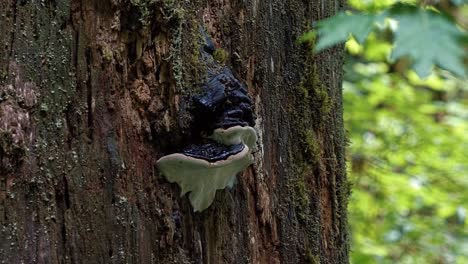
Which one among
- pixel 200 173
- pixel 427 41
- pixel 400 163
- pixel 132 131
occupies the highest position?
pixel 427 41

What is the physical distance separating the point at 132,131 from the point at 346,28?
576 millimetres

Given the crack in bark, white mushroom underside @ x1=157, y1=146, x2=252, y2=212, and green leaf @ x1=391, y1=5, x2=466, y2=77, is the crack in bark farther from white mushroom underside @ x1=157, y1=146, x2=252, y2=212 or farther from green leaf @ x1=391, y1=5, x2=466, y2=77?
green leaf @ x1=391, y1=5, x2=466, y2=77

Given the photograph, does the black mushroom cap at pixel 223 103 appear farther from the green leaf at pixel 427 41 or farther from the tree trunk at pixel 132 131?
the green leaf at pixel 427 41

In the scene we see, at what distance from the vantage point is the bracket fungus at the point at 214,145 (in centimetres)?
127

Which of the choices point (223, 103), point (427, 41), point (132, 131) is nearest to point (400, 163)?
point (223, 103)

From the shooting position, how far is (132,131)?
4.17 ft

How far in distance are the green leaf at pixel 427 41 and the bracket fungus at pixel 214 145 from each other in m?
0.51

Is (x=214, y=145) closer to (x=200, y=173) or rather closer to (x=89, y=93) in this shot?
(x=200, y=173)

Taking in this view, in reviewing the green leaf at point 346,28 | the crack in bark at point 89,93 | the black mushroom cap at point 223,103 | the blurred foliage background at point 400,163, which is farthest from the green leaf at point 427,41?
the blurred foliage background at point 400,163

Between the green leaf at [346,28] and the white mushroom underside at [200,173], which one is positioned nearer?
the green leaf at [346,28]

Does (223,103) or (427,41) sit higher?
(427,41)

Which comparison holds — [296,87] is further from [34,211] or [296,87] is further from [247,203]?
[34,211]

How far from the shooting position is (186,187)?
1.32 m

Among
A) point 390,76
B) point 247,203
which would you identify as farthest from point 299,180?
point 390,76
